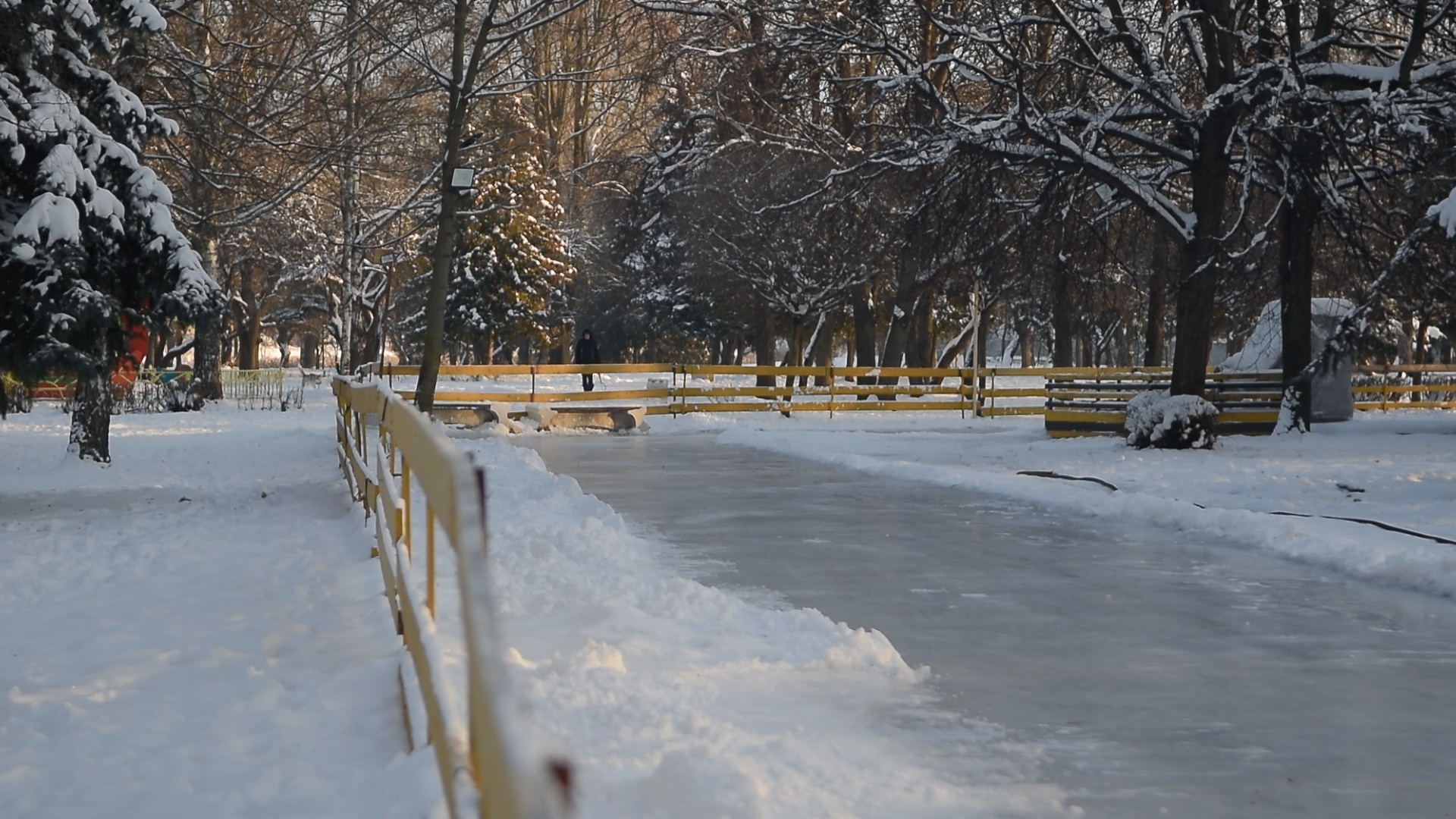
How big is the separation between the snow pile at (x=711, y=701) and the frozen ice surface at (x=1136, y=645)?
0.25 metres

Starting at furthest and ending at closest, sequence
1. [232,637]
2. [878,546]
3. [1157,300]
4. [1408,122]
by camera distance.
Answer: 1. [1157,300]
2. [1408,122]
3. [878,546]
4. [232,637]

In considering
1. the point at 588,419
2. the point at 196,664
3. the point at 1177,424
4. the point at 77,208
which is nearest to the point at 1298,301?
the point at 1177,424

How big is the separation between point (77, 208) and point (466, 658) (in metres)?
9.73

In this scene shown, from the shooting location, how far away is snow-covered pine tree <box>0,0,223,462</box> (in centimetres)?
1227

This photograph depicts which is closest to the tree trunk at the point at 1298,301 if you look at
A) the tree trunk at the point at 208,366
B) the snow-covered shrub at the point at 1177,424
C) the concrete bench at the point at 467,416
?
the snow-covered shrub at the point at 1177,424

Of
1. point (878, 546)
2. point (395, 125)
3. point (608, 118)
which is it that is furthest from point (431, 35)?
point (608, 118)

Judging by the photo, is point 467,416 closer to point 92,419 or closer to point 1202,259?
point 92,419

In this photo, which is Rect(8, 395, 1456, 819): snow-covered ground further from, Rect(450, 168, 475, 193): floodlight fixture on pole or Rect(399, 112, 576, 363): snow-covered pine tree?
Rect(399, 112, 576, 363): snow-covered pine tree

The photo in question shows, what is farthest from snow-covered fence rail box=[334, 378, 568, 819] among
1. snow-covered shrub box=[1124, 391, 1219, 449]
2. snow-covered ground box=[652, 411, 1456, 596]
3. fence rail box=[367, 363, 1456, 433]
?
fence rail box=[367, 363, 1456, 433]

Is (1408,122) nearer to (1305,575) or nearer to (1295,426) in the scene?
(1295,426)

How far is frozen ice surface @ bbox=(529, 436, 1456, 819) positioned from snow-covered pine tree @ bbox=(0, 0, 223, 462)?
4943 mm

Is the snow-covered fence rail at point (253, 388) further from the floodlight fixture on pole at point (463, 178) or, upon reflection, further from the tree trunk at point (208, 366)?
the floodlight fixture on pole at point (463, 178)

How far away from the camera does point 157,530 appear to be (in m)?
11.8

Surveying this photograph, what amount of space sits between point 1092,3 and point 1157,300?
1840 cm
